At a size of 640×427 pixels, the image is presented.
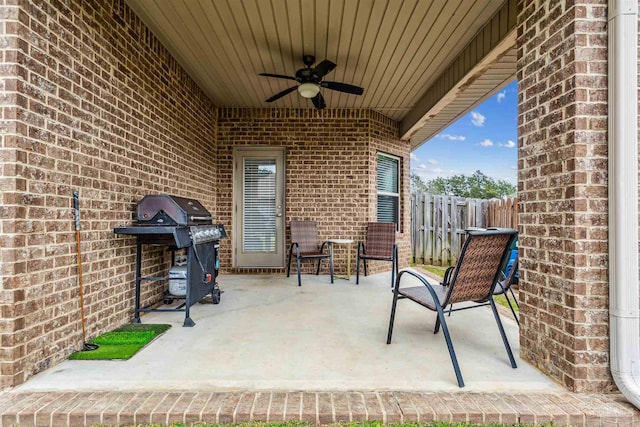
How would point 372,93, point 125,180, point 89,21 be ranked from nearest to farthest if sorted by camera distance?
A: point 89,21
point 125,180
point 372,93

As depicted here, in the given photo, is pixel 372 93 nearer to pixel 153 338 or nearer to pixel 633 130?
pixel 633 130

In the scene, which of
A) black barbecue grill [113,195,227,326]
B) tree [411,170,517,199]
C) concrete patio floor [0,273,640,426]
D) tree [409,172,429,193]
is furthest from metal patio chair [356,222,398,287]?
tree [409,172,429,193]

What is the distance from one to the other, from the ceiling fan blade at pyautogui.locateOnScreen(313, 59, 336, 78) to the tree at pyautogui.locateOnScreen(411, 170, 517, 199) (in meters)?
18.7

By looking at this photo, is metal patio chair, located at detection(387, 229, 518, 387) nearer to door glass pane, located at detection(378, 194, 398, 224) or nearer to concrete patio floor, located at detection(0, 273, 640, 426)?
concrete patio floor, located at detection(0, 273, 640, 426)

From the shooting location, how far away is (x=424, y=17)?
3.01 metres

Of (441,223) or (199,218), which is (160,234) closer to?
(199,218)

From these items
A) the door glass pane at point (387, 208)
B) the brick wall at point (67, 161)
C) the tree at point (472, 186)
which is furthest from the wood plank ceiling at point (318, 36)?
the tree at point (472, 186)

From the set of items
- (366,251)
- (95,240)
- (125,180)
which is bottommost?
(366,251)

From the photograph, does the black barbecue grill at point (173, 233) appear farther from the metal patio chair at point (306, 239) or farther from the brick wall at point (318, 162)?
the brick wall at point (318, 162)

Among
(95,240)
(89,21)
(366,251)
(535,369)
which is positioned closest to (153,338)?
(95,240)

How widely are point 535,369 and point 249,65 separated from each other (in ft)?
13.2

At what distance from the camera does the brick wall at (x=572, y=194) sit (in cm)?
176

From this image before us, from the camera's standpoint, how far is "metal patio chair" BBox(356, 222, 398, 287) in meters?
4.94

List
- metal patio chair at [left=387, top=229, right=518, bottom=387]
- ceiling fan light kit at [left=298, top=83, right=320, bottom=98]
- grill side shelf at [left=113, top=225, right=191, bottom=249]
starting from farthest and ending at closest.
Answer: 1. ceiling fan light kit at [left=298, top=83, right=320, bottom=98]
2. grill side shelf at [left=113, top=225, right=191, bottom=249]
3. metal patio chair at [left=387, top=229, right=518, bottom=387]
